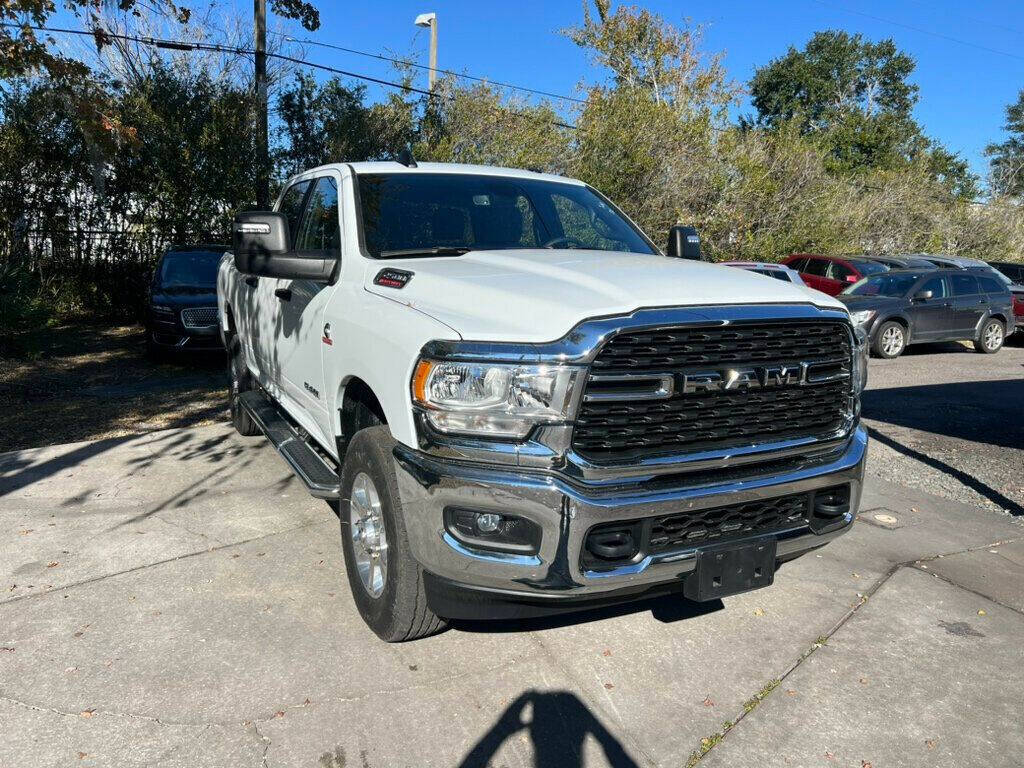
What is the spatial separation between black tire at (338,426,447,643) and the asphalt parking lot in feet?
0.54

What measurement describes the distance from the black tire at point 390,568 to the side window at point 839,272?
594 inches

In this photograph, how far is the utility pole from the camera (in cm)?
1585

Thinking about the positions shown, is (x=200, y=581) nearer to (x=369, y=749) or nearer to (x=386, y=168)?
(x=369, y=749)

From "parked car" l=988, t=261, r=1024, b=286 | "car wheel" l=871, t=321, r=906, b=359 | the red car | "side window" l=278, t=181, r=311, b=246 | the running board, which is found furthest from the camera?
"parked car" l=988, t=261, r=1024, b=286

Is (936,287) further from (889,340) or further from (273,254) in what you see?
(273,254)

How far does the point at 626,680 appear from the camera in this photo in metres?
3.32

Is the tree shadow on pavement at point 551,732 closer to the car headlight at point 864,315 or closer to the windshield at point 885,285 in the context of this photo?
the car headlight at point 864,315

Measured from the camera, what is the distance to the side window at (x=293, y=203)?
5.28 metres

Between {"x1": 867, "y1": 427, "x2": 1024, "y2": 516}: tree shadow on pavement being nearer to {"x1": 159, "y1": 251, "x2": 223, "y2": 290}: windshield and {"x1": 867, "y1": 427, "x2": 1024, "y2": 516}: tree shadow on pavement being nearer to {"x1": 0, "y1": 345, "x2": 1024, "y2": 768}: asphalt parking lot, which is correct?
{"x1": 0, "y1": 345, "x2": 1024, "y2": 768}: asphalt parking lot

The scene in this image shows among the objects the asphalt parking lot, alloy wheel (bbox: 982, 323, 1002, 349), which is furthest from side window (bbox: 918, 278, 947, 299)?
the asphalt parking lot

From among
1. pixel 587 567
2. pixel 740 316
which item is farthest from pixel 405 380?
pixel 740 316

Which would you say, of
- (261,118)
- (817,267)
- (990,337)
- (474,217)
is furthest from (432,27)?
(474,217)

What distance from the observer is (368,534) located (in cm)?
349

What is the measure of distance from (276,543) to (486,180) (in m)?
2.46
